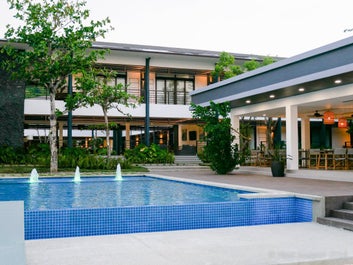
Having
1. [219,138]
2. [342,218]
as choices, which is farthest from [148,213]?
[219,138]

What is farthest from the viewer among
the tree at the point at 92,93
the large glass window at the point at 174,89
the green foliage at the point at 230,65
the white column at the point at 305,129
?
the large glass window at the point at 174,89

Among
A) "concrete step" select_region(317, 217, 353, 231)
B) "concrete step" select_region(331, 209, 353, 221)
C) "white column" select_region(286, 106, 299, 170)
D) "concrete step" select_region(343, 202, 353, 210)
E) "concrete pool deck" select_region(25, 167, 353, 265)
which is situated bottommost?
"concrete pool deck" select_region(25, 167, 353, 265)

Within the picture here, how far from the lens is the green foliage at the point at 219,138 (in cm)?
1562

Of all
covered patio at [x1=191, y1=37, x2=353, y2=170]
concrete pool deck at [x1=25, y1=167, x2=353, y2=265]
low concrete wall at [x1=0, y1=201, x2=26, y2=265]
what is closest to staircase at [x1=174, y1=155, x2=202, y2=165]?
covered patio at [x1=191, y1=37, x2=353, y2=170]

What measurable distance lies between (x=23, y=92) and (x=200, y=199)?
15.3 m

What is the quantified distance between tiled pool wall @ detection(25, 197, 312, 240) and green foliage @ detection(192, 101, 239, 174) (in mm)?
7903

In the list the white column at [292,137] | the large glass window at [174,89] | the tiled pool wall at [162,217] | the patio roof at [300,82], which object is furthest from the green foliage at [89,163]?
the tiled pool wall at [162,217]

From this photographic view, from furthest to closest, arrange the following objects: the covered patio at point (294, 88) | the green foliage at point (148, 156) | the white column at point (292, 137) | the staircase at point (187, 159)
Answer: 1. the staircase at point (187, 159)
2. the green foliage at point (148, 156)
3. the white column at point (292, 137)
4. the covered patio at point (294, 88)

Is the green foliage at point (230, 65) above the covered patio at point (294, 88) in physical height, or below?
above

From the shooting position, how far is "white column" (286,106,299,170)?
565 inches

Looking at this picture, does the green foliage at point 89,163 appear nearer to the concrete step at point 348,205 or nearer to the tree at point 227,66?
the tree at point 227,66

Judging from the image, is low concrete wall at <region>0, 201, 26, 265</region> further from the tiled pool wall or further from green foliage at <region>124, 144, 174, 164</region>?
green foliage at <region>124, 144, 174, 164</region>

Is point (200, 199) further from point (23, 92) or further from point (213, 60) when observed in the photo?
point (213, 60)

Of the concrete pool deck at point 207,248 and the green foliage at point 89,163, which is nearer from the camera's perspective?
the concrete pool deck at point 207,248
